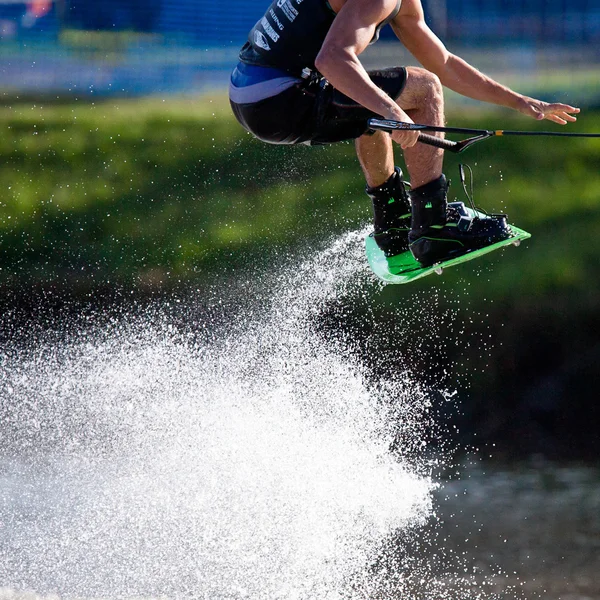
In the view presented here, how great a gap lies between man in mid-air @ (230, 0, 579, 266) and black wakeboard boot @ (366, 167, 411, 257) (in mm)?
25

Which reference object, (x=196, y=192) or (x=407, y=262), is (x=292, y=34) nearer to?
(x=407, y=262)

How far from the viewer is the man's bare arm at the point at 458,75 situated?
16.9 ft

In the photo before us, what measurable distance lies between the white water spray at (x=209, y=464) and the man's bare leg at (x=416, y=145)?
3.47 feet

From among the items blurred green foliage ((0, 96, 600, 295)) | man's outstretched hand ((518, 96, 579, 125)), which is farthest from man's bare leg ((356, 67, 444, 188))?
blurred green foliage ((0, 96, 600, 295))

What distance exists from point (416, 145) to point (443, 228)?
1.52ft

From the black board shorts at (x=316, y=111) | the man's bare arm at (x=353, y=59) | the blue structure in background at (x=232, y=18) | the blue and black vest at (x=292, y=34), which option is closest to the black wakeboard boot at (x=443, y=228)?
the black board shorts at (x=316, y=111)

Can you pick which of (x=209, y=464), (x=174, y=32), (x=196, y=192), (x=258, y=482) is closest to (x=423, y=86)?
(x=258, y=482)

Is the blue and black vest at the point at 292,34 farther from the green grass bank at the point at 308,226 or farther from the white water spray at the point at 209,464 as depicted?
the green grass bank at the point at 308,226

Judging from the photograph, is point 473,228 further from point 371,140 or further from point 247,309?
point 247,309

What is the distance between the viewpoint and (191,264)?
34.6 ft

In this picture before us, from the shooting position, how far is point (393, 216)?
18.7 feet

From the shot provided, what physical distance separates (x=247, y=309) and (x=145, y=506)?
2928mm

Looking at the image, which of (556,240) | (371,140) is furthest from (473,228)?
(556,240)

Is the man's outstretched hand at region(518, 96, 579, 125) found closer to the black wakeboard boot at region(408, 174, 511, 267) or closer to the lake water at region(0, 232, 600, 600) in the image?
the black wakeboard boot at region(408, 174, 511, 267)
